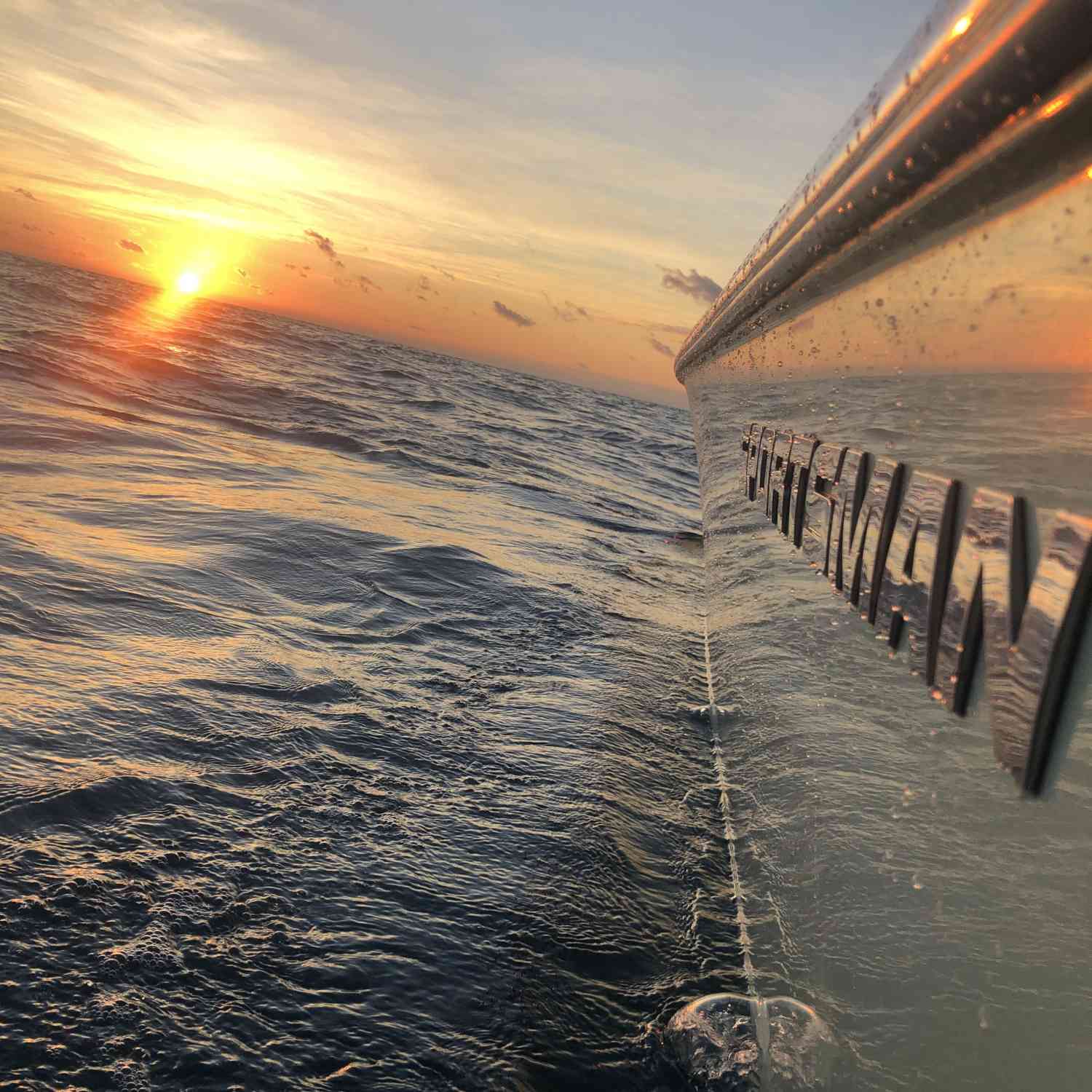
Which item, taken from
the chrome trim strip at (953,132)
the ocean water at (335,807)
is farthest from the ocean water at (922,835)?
the ocean water at (335,807)

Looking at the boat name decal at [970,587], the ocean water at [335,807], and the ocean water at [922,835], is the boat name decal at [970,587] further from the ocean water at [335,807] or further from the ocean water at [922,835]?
the ocean water at [335,807]

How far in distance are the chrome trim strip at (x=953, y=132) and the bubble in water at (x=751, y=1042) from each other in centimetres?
109

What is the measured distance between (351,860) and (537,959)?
20.0 inches

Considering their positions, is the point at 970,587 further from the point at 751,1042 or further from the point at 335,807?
the point at 335,807

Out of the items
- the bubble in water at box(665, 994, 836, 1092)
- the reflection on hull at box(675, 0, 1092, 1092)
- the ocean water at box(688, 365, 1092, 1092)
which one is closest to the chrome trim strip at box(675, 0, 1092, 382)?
the reflection on hull at box(675, 0, 1092, 1092)

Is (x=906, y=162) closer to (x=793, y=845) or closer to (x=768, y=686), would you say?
(x=793, y=845)

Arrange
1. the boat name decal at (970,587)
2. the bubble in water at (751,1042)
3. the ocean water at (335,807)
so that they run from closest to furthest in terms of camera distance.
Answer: the boat name decal at (970,587), the bubble in water at (751,1042), the ocean water at (335,807)

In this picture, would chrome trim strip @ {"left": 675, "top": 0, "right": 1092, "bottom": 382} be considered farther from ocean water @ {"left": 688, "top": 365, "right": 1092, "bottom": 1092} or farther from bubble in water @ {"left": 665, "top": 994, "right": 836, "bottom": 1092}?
bubble in water @ {"left": 665, "top": 994, "right": 836, "bottom": 1092}

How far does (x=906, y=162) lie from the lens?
103 centimetres

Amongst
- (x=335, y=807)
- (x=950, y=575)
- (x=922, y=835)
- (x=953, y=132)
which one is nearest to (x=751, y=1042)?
(x=922, y=835)

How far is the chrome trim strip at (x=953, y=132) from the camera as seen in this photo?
707 millimetres

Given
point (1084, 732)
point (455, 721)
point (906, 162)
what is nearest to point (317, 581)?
point (455, 721)

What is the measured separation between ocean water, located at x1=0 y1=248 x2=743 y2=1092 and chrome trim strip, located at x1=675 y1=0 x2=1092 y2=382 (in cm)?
147

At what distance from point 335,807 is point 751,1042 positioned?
117cm
